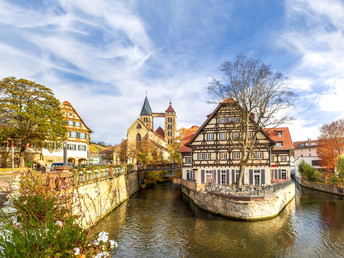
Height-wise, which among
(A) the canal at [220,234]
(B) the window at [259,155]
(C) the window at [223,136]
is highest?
(C) the window at [223,136]

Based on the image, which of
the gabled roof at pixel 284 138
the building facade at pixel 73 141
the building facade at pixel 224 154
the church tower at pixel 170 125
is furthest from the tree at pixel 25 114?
the church tower at pixel 170 125

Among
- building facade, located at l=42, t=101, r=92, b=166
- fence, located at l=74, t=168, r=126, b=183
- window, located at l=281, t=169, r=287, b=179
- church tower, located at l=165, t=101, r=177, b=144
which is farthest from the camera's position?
church tower, located at l=165, t=101, r=177, b=144

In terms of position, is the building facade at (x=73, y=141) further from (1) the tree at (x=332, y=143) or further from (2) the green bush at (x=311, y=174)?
(1) the tree at (x=332, y=143)

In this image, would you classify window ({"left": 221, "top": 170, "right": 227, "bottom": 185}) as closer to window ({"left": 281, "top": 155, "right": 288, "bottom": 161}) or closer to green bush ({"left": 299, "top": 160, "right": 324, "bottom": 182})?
window ({"left": 281, "top": 155, "right": 288, "bottom": 161})

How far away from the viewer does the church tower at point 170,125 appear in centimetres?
9675

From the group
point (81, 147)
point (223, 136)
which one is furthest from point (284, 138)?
point (81, 147)

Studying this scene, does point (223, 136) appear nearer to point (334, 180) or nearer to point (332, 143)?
point (334, 180)

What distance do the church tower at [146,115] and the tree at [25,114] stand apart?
6495cm

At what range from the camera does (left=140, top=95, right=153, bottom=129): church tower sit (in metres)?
97.0

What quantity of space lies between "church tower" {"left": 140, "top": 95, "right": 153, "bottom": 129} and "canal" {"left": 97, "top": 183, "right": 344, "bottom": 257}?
7600cm

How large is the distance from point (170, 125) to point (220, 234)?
8351cm

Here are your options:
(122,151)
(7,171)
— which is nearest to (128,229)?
(7,171)

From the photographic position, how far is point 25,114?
2781 cm

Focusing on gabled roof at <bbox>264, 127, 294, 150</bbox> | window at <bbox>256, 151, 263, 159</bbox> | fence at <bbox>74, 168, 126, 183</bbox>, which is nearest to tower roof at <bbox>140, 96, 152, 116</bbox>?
gabled roof at <bbox>264, 127, 294, 150</bbox>
